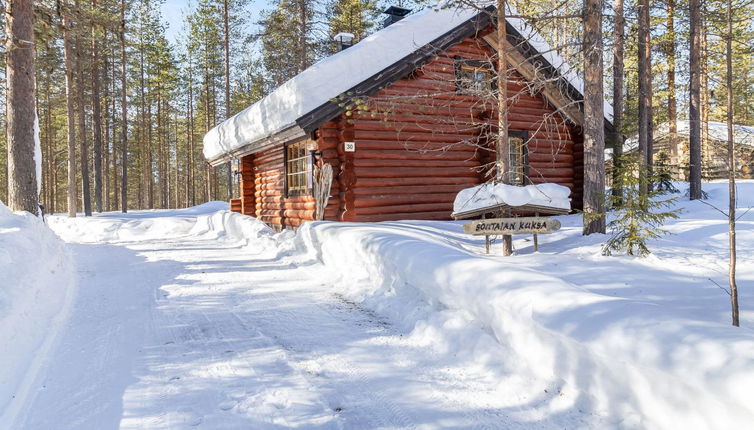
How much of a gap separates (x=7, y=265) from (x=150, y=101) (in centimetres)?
3029

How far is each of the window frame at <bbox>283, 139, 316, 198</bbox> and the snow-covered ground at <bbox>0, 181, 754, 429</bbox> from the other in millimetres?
4432

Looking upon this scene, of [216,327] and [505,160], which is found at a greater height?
[505,160]

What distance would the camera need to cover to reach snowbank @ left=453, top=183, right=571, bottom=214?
6949 mm

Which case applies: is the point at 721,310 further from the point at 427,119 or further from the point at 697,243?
the point at 427,119

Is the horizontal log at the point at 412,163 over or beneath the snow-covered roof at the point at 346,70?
→ beneath

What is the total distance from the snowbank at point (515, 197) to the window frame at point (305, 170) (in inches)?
171

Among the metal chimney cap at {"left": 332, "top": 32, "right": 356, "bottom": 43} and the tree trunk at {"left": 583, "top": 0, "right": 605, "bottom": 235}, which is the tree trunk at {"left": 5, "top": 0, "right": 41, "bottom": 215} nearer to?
the metal chimney cap at {"left": 332, "top": 32, "right": 356, "bottom": 43}

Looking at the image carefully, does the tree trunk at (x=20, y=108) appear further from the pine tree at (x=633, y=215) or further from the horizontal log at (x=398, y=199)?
the pine tree at (x=633, y=215)

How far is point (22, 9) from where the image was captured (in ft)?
27.4

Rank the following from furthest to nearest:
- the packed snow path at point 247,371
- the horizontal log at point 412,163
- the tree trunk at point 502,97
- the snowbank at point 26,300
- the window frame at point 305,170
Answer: the window frame at point 305,170 < the horizontal log at point 412,163 < the tree trunk at point 502,97 < the snowbank at point 26,300 < the packed snow path at point 247,371

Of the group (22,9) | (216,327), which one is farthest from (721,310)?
(22,9)

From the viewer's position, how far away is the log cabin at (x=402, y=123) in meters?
9.38

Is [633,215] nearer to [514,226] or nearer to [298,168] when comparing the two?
[514,226]

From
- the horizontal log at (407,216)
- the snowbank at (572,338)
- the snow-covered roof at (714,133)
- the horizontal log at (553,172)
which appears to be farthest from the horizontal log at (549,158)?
the snowbank at (572,338)
